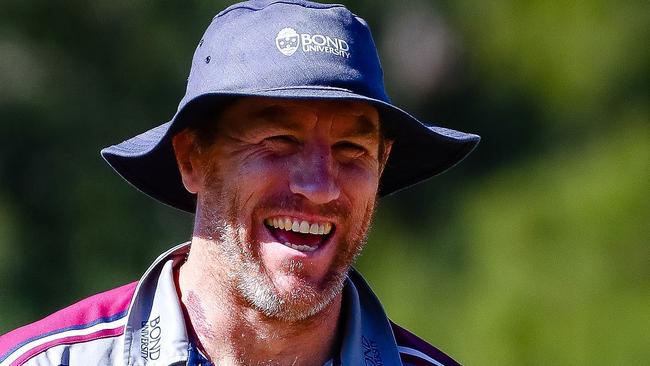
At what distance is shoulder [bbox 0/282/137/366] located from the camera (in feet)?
11.8

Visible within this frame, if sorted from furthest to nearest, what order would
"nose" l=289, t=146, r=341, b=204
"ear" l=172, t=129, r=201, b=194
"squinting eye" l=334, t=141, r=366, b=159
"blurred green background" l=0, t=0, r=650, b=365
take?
1. "blurred green background" l=0, t=0, r=650, b=365
2. "ear" l=172, t=129, r=201, b=194
3. "squinting eye" l=334, t=141, r=366, b=159
4. "nose" l=289, t=146, r=341, b=204

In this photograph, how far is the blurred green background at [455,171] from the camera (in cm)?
894

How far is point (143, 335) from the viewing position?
3.65 m

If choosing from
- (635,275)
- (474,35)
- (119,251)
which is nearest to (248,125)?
(635,275)

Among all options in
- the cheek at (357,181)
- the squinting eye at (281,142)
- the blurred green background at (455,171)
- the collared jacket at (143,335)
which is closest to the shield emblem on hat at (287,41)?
the squinting eye at (281,142)

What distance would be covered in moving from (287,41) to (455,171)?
22.3 ft

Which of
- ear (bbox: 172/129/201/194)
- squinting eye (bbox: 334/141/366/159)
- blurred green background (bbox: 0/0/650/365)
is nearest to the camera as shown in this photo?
squinting eye (bbox: 334/141/366/159)

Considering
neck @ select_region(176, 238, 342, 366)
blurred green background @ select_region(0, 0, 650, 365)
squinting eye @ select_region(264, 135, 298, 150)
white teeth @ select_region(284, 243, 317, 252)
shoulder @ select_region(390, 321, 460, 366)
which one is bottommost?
blurred green background @ select_region(0, 0, 650, 365)

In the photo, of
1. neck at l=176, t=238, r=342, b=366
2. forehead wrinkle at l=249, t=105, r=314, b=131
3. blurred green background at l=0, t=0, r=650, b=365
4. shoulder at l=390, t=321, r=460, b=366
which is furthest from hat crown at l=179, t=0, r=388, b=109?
blurred green background at l=0, t=0, r=650, b=365

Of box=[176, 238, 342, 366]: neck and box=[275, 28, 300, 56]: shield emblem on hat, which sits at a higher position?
box=[275, 28, 300, 56]: shield emblem on hat

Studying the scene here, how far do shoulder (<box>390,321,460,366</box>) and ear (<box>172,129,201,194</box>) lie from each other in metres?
0.65

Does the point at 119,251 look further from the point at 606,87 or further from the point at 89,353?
the point at 89,353

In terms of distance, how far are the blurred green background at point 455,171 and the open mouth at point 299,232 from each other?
5.30m

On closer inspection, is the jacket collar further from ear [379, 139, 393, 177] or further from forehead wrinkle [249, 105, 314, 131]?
forehead wrinkle [249, 105, 314, 131]
